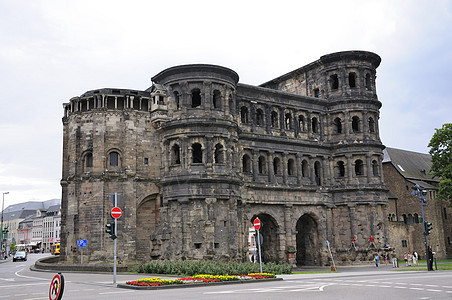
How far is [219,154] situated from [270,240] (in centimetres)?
1053

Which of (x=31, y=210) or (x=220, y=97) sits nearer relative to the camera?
(x=220, y=97)

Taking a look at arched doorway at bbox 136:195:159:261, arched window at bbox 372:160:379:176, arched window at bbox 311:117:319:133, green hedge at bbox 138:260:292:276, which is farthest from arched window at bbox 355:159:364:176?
arched doorway at bbox 136:195:159:261

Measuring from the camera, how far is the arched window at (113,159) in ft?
129

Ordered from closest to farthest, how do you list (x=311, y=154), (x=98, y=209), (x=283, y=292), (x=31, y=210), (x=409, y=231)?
(x=283, y=292), (x=98, y=209), (x=311, y=154), (x=409, y=231), (x=31, y=210)

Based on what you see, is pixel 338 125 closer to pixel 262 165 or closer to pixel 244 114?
pixel 262 165

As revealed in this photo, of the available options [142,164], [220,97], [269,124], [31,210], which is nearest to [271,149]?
[269,124]

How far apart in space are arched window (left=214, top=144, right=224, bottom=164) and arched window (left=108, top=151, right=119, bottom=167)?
830 cm

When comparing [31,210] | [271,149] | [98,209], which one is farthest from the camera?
[31,210]

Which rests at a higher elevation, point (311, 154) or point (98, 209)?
point (311, 154)

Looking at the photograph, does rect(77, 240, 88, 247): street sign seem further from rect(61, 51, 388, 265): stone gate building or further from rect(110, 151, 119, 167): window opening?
rect(110, 151, 119, 167): window opening

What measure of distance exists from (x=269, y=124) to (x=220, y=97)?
264 inches

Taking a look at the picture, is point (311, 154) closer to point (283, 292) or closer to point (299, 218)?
point (299, 218)

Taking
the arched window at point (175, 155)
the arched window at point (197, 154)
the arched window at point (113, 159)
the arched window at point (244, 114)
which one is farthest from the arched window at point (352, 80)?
the arched window at point (113, 159)

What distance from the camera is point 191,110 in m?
38.8
